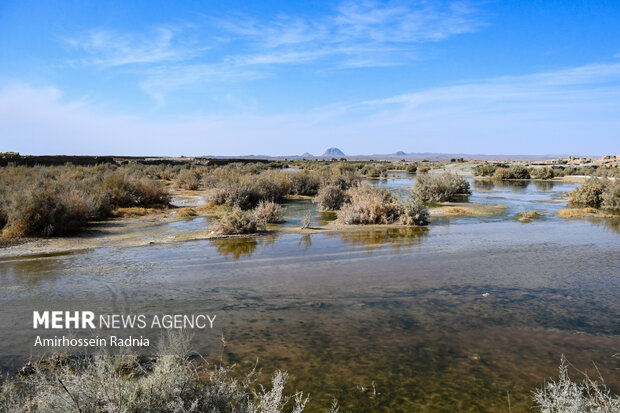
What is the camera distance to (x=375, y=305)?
277 inches

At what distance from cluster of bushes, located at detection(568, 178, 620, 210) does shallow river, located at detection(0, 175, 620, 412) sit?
10.5 meters

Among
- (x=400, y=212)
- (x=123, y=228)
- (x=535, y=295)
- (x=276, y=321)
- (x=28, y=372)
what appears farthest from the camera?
(x=400, y=212)

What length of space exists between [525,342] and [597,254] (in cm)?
687

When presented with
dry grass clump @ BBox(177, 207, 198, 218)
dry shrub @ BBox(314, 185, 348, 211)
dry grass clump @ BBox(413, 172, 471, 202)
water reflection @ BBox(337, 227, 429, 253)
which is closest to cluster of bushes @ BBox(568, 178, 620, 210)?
dry grass clump @ BBox(413, 172, 471, 202)

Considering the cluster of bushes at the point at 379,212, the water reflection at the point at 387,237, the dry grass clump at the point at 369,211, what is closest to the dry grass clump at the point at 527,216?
the cluster of bushes at the point at 379,212

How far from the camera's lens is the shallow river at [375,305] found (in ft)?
15.8

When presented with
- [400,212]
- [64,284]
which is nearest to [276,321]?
[64,284]

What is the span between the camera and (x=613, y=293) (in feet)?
25.4

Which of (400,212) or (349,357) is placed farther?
(400,212)

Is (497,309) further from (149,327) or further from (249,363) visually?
(149,327)

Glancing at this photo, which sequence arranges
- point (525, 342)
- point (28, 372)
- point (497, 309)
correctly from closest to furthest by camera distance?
1. point (28, 372)
2. point (525, 342)
3. point (497, 309)

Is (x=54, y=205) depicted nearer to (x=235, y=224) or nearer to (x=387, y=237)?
(x=235, y=224)

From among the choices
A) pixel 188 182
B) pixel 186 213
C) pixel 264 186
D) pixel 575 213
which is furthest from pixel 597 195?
pixel 188 182

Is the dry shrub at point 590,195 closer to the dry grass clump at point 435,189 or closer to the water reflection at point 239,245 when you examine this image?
the dry grass clump at point 435,189
